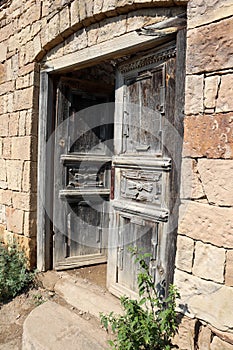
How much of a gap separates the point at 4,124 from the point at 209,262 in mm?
3084

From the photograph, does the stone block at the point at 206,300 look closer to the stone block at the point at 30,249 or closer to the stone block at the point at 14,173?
the stone block at the point at 30,249

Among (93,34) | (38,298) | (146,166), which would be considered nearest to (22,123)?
(93,34)

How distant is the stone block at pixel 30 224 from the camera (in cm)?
350

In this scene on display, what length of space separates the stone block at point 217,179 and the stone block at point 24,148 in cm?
211

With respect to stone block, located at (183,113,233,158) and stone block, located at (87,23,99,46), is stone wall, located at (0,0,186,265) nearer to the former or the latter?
stone block, located at (87,23,99,46)

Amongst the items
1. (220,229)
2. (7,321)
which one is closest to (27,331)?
(7,321)

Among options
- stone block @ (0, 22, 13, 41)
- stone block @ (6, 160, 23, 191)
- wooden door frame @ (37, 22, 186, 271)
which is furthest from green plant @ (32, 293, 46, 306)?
stone block @ (0, 22, 13, 41)

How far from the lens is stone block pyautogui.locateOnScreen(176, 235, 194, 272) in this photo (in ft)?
6.76

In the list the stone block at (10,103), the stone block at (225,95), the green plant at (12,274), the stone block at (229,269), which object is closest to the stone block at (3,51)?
the stone block at (10,103)

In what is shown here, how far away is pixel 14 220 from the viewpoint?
3717mm

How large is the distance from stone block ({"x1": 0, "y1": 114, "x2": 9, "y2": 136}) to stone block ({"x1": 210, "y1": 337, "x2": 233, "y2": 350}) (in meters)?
3.22

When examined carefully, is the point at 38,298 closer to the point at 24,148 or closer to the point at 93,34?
the point at 24,148

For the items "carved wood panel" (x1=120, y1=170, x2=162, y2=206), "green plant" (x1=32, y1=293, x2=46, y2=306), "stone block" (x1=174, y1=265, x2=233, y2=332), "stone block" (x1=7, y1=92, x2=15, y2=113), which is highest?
"stone block" (x1=7, y1=92, x2=15, y2=113)

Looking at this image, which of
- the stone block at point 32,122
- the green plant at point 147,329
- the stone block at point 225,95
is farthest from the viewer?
the stone block at point 32,122
